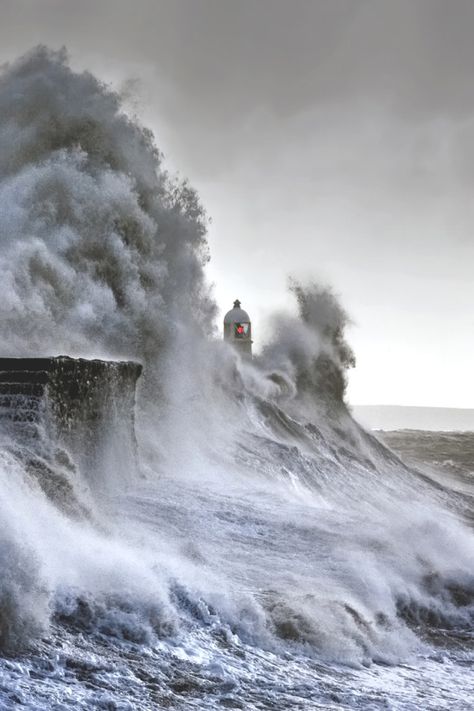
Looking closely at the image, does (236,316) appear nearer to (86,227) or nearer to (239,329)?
(239,329)

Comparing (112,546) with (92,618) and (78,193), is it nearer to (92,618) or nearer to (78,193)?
(92,618)

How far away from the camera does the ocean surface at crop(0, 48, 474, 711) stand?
5.19 m

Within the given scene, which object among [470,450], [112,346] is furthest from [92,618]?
[470,450]

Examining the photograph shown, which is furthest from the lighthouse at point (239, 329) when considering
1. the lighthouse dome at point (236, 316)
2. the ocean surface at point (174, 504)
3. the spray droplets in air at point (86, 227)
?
the spray droplets in air at point (86, 227)

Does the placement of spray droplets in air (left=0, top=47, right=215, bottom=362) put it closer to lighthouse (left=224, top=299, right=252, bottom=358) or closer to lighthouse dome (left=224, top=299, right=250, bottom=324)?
lighthouse (left=224, top=299, right=252, bottom=358)

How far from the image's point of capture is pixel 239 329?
23.5 meters

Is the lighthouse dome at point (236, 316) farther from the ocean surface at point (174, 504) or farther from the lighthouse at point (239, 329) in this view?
the ocean surface at point (174, 504)

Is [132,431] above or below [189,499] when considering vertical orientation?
above

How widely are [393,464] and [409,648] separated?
12455 mm

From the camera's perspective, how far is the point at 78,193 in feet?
48.1

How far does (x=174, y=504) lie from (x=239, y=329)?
1477 cm

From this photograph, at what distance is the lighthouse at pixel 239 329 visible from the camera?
76.3 feet

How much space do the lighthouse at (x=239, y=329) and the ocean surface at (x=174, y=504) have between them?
176 centimetres

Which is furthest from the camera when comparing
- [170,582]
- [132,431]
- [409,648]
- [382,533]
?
[132,431]
